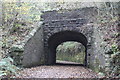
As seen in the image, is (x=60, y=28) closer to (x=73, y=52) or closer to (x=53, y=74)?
(x=53, y=74)

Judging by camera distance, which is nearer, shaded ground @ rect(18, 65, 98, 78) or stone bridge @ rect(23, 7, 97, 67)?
shaded ground @ rect(18, 65, 98, 78)

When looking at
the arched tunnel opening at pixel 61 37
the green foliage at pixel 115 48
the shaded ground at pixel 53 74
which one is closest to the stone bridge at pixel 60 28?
the arched tunnel opening at pixel 61 37

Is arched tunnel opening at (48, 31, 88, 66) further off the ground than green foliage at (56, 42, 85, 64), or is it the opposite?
arched tunnel opening at (48, 31, 88, 66)

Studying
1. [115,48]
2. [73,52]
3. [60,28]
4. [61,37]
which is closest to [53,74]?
[115,48]

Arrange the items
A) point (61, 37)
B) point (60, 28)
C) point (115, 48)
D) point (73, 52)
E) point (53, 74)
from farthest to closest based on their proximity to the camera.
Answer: point (73, 52) → point (61, 37) → point (60, 28) → point (53, 74) → point (115, 48)

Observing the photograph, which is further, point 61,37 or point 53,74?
point 61,37

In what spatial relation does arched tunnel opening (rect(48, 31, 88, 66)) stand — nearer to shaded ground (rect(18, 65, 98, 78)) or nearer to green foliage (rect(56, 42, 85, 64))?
shaded ground (rect(18, 65, 98, 78))

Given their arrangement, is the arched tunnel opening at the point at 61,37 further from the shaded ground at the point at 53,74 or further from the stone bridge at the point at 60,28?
the shaded ground at the point at 53,74

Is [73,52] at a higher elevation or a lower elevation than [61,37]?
lower

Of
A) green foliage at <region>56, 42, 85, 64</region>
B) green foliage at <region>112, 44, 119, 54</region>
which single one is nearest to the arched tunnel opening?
green foliage at <region>56, 42, 85, 64</region>

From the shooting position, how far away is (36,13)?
43.1ft

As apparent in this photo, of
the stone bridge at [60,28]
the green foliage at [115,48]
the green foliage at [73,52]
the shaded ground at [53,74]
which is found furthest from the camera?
the green foliage at [73,52]

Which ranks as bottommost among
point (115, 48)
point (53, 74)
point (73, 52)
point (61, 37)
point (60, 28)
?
point (53, 74)

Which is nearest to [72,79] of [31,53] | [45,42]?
[31,53]
